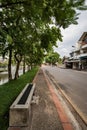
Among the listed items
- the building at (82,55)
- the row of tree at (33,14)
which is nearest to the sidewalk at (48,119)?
the row of tree at (33,14)

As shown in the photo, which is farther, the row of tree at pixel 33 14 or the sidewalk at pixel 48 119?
the sidewalk at pixel 48 119

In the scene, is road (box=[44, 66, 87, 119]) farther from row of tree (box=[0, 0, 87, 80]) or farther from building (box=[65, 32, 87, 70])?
building (box=[65, 32, 87, 70])

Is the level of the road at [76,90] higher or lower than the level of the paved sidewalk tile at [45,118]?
lower

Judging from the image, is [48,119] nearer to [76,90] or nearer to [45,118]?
[45,118]

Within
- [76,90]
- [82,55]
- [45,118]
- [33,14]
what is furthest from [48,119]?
[82,55]

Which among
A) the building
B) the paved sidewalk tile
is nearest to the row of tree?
the paved sidewalk tile

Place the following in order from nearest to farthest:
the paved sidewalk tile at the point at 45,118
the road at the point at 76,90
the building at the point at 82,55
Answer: the paved sidewalk tile at the point at 45,118
the road at the point at 76,90
the building at the point at 82,55

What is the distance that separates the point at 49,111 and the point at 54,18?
394cm

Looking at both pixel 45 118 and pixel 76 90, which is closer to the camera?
pixel 45 118

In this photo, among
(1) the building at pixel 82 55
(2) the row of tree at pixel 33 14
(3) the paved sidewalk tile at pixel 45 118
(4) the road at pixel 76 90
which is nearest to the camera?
(2) the row of tree at pixel 33 14

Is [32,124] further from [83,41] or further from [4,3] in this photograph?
[83,41]

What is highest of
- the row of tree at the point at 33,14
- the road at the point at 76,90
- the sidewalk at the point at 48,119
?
the row of tree at the point at 33,14

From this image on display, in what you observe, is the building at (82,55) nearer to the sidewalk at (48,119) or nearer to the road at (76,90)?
the road at (76,90)

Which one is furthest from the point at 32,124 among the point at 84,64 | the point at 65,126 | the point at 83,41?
the point at 83,41
